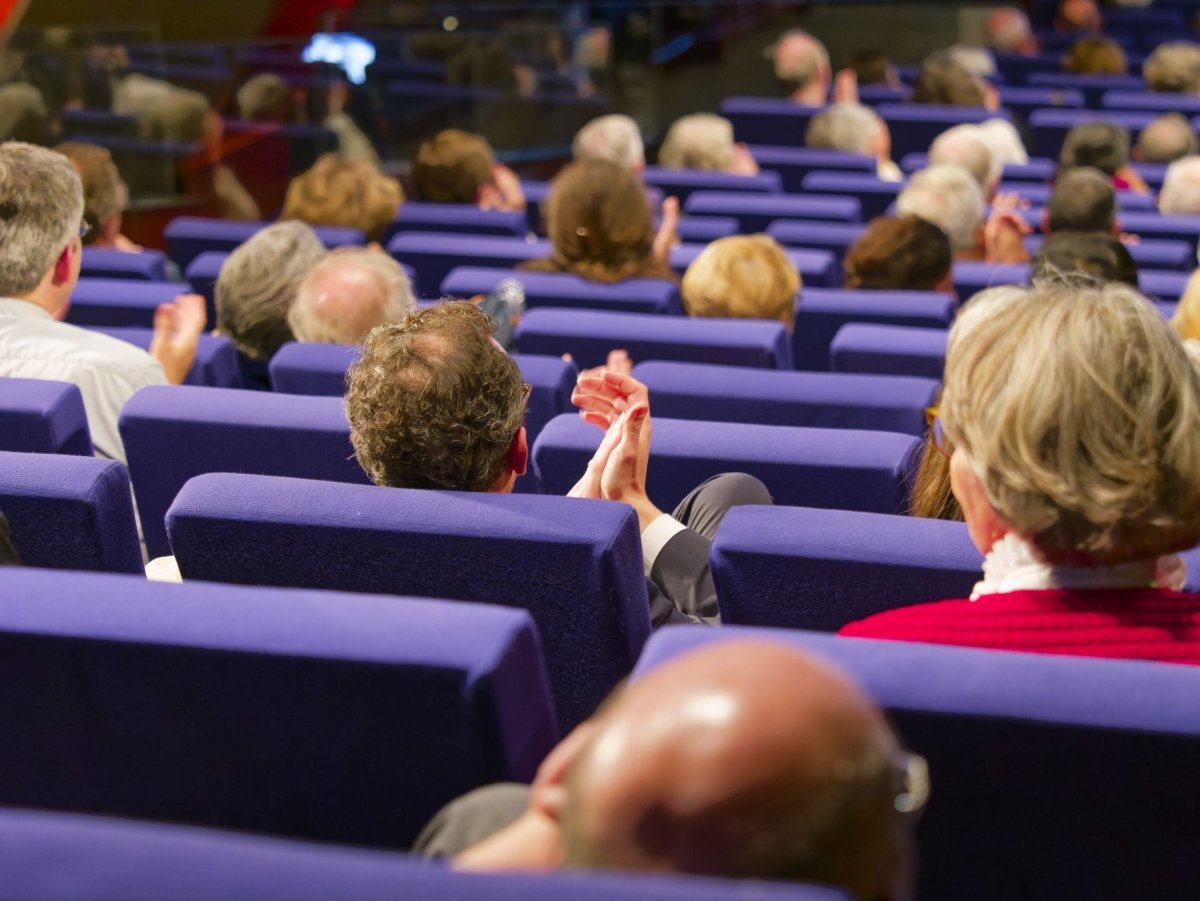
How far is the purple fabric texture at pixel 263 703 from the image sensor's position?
1.28 m

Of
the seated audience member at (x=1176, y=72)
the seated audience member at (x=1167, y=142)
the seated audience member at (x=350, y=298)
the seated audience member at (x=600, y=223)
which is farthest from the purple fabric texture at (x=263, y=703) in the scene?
the seated audience member at (x=1176, y=72)

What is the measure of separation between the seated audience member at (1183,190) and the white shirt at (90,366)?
415 centimetres

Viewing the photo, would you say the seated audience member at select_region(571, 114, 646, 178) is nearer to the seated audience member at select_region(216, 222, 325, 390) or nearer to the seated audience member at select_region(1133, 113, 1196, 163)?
the seated audience member at select_region(1133, 113, 1196, 163)

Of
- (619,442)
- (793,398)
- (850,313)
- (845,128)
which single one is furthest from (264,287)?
(845,128)

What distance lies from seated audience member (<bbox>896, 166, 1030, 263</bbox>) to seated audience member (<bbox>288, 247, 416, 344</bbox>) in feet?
7.27

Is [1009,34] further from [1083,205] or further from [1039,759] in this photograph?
[1039,759]

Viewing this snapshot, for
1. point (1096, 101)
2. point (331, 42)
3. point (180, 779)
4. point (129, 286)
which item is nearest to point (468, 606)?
point (180, 779)

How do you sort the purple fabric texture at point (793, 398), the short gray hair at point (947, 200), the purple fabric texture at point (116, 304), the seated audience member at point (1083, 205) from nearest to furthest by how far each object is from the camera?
the purple fabric texture at point (793, 398) → the purple fabric texture at point (116, 304) → the seated audience member at point (1083, 205) → the short gray hair at point (947, 200)

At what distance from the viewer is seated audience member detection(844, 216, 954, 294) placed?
4.20m

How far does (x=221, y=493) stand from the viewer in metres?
1.75

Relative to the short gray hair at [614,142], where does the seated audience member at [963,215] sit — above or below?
below

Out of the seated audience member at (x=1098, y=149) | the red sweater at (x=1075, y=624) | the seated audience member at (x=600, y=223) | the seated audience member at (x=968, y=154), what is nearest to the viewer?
the red sweater at (x=1075, y=624)

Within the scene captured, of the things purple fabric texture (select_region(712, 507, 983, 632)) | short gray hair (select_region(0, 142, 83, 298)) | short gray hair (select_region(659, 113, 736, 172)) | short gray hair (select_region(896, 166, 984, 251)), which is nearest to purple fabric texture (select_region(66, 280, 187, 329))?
A: short gray hair (select_region(0, 142, 83, 298))

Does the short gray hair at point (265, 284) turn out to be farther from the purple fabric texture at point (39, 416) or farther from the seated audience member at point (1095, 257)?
the seated audience member at point (1095, 257)
